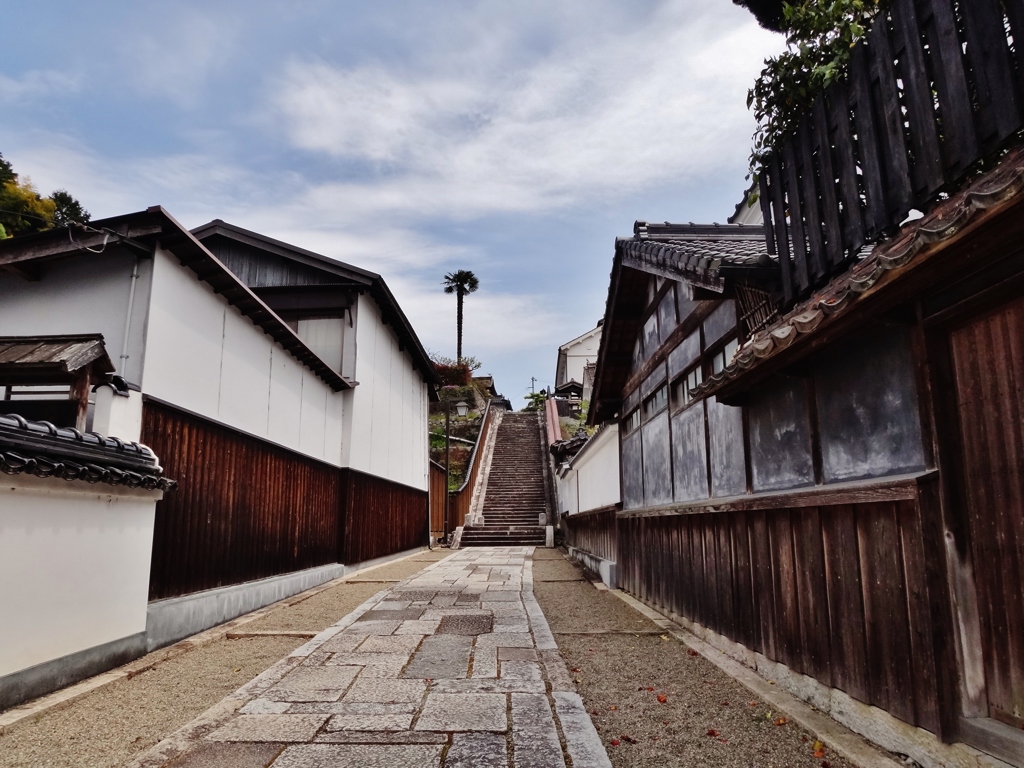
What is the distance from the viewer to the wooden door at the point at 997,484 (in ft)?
8.91

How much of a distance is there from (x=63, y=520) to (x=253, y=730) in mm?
2422

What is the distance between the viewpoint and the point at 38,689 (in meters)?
4.63

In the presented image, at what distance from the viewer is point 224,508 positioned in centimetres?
832

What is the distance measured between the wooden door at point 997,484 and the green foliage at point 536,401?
38627 mm

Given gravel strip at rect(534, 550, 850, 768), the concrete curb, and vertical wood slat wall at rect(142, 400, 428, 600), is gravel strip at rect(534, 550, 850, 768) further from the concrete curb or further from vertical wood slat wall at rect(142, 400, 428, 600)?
vertical wood slat wall at rect(142, 400, 428, 600)

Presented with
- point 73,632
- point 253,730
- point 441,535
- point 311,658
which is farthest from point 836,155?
point 441,535

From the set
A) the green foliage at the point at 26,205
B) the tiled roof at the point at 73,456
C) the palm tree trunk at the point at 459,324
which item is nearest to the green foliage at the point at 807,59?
the tiled roof at the point at 73,456

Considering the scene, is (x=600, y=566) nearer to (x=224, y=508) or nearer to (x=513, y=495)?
(x=224, y=508)

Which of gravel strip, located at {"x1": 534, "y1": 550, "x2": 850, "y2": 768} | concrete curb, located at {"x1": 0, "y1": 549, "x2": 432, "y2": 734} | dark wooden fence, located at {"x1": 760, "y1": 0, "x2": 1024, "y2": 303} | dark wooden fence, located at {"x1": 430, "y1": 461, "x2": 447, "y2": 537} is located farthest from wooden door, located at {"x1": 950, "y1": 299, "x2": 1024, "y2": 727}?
dark wooden fence, located at {"x1": 430, "y1": 461, "x2": 447, "y2": 537}

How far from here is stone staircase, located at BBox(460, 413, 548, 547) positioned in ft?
70.9

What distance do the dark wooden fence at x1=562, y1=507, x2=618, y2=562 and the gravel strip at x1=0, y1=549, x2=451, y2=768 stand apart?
589 centimetres

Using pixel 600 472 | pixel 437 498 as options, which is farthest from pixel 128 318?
pixel 437 498

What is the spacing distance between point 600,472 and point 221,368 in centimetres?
791

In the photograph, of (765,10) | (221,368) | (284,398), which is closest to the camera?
(765,10)
